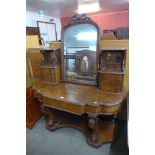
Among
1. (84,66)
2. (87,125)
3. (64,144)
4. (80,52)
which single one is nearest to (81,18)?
(80,52)

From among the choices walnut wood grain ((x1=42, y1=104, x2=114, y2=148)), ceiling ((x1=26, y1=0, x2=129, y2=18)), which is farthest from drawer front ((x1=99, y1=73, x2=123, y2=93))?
ceiling ((x1=26, y1=0, x2=129, y2=18))

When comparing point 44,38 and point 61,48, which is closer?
point 61,48

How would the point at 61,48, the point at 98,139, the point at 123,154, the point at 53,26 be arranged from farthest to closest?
the point at 53,26
the point at 61,48
the point at 98,139
the point at 123,154

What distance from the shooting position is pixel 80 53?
169 cm

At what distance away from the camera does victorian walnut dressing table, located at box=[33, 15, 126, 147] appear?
134cm

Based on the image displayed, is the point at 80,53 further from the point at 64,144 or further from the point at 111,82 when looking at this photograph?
the point at 64,144

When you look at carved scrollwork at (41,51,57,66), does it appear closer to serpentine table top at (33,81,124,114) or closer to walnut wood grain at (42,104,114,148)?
serpentine table top at (33,81,124,114)

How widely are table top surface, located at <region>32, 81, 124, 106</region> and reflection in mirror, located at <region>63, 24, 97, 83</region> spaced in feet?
0.39

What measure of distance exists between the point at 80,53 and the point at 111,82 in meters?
0.51
